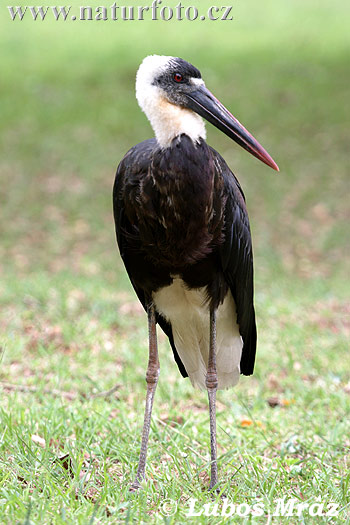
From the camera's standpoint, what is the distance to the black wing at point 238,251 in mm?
2680

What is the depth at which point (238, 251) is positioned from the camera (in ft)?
9.18

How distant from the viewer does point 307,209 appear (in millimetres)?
9094

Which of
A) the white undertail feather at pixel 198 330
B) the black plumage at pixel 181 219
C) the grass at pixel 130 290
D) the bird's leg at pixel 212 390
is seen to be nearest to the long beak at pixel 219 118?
the black plumage at pixel 181 219

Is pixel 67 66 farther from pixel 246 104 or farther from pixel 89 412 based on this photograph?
pixel 89 412

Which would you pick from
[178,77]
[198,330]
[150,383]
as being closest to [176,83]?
[178,77]

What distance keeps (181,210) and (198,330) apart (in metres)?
0.90

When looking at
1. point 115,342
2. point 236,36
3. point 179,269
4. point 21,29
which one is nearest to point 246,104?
point 236,36

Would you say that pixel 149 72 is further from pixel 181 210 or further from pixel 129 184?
pixel 181 210

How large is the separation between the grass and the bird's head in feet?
4.52

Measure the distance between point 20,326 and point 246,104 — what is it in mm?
7723

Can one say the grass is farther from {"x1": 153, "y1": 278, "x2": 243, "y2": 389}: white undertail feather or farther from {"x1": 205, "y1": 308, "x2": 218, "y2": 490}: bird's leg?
{"x1": 153, "y1": 278, "x2": 243, "y2": 389}: white undertail feather

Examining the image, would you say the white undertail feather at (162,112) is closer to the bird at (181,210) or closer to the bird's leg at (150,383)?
the bird at (181,210)

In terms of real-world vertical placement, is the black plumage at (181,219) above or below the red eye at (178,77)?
below

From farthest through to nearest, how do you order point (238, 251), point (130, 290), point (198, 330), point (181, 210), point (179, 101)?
point (130, 290)
point (198, 330)
point (238, 251)
point (179, 101)
point (181, 210)
